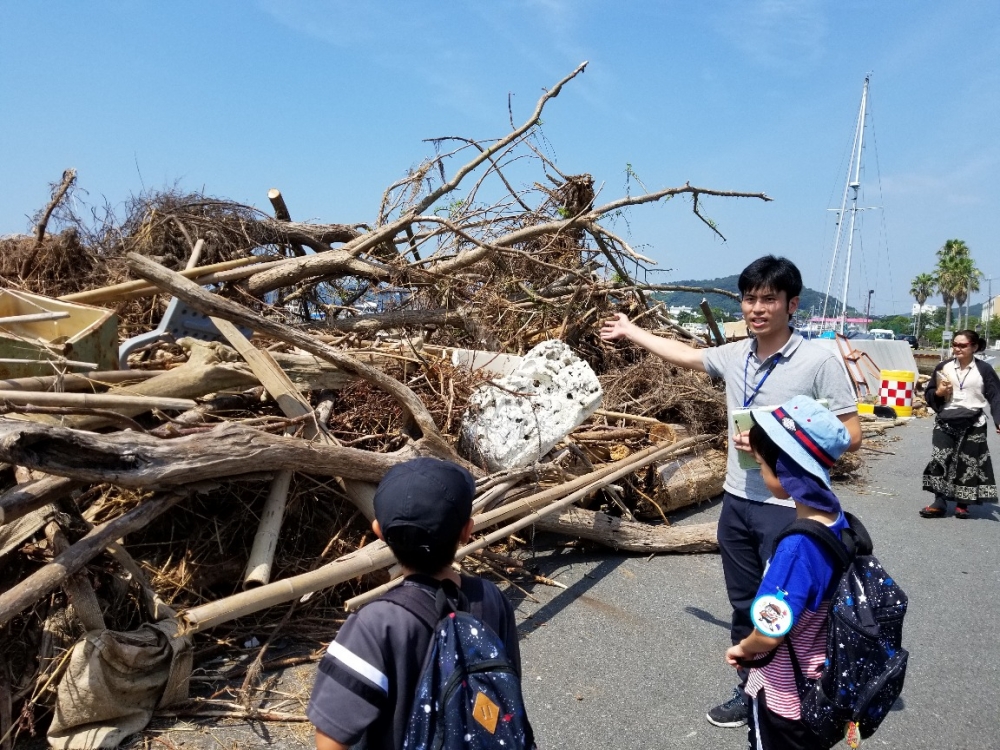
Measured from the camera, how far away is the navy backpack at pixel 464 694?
1.27m

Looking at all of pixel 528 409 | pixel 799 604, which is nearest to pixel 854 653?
pixel 799 604

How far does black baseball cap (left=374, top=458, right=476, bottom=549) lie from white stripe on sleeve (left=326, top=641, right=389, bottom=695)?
21 cm

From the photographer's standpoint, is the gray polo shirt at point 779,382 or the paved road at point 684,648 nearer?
the gray polo shirt at point 779,382

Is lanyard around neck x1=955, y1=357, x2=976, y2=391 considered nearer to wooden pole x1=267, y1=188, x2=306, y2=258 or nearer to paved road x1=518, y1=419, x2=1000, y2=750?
A: paved road x1=518, y1=419, x2=1000, y2=750

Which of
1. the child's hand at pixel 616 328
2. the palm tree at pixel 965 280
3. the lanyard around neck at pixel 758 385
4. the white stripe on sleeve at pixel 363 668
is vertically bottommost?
the white stripe on sleeve at pixel 363 668

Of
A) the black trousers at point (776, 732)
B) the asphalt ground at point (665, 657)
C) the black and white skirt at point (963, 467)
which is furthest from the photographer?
the black and white skirt at point (963, 467)

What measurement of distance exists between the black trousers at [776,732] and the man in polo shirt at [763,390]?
21.0 inches

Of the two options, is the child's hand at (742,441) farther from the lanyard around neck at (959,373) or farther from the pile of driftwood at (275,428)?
the lanyard around neck at (959,373)

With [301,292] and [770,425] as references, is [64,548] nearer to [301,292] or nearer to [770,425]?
[770,425]

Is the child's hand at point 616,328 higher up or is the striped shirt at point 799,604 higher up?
the child's hand at point 616,328

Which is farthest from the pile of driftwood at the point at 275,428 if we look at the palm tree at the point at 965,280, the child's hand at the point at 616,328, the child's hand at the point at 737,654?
the palm tree at the point at 965,280

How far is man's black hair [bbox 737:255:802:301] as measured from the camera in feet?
8.55

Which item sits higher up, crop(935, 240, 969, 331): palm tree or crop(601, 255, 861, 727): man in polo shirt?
crop(935, 240, 969, 331): palm tree

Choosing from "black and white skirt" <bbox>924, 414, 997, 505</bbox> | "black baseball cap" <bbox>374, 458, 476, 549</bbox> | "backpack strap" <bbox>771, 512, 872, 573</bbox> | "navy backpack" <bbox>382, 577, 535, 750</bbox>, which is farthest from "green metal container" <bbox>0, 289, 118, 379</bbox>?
"black and white skirt" <bbox>924, 414, 997, 505</bbox>
